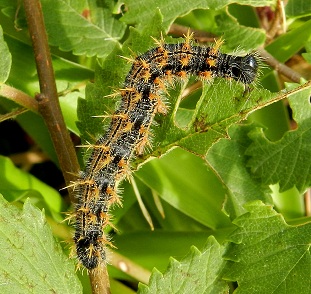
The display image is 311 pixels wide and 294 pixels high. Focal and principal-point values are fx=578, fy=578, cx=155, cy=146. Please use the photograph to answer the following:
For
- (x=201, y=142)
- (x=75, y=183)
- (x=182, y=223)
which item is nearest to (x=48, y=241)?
(x=75, y=183)

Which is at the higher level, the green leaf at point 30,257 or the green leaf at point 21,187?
the green leaf at point 21,187

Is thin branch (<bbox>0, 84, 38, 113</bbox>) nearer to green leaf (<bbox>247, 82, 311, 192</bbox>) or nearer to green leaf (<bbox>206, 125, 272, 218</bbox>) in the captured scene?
green leaf (<bbox>206, 125, 272, 218</bbox>)

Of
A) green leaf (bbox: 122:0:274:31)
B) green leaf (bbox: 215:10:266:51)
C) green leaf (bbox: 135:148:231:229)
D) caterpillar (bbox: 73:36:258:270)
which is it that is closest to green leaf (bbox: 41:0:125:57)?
green leaf (bbox: 122:0:274:31)

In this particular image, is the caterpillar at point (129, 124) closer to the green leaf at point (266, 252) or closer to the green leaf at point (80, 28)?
the green leaf at point (80, 28)

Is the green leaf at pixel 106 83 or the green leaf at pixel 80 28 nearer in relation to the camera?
the green leaf at pixel 106 83

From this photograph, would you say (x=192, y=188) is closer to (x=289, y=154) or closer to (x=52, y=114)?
(x=289, y=154)

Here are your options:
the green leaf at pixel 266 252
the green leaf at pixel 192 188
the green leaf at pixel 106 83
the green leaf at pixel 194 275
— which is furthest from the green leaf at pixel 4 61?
the green leaf at pixel 266 252

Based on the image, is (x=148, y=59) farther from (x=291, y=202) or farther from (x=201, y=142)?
(x=291, y=202)
